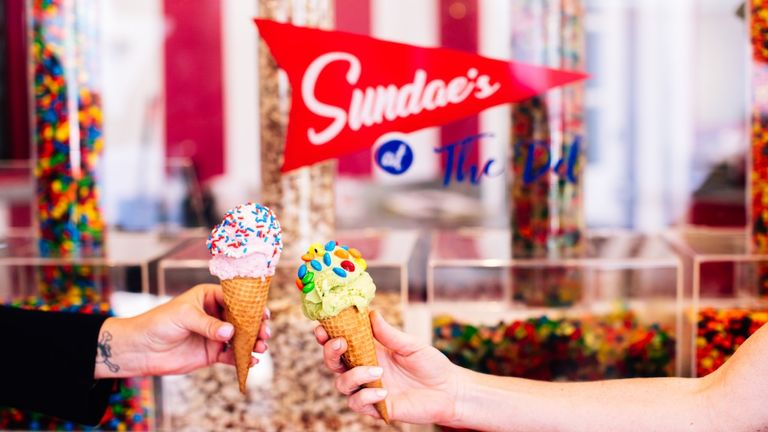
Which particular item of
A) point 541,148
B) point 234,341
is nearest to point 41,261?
point 234,341

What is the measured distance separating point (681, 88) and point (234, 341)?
2.41m

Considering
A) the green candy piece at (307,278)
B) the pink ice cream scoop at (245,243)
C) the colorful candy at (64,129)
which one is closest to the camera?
the green candy piece at (307,278)

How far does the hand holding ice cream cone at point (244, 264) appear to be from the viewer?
1.39m

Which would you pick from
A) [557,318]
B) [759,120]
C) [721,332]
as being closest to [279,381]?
[557,318]

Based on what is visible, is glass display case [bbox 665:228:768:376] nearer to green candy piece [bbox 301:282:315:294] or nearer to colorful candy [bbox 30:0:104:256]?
green candy piece [bbox 301:282:315:294]

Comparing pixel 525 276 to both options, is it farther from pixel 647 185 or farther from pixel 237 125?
pixel 237 125

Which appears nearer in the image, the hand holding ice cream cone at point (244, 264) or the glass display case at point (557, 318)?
the hand holding ice cream cone at point (244, 264)

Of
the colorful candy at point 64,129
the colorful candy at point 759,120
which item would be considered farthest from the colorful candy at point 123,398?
the colorful candy at point 759,120

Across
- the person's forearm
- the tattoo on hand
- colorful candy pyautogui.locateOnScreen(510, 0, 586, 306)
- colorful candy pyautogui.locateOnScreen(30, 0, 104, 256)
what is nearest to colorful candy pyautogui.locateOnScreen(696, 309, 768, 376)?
colorful candy pyautogui.locateOnScreen(510, 0, 586, 306)

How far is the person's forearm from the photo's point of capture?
54.1 inches

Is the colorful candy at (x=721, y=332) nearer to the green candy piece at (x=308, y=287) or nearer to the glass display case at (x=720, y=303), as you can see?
the glass display case at (x=720, y=303)

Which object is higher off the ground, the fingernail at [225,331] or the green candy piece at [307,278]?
the green candy piece at [307,278]

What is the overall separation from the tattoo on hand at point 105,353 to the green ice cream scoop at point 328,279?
1.63 ft

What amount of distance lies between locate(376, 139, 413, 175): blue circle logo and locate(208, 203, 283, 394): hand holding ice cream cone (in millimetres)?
570
